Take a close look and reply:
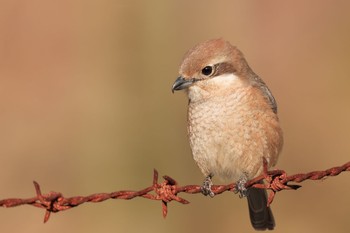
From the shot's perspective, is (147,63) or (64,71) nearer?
(147,63)

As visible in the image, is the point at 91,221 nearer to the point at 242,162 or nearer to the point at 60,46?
the point at 242,162

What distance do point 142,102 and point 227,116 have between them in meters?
3.32

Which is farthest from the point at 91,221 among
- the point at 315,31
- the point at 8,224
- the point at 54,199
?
the point at 315,31

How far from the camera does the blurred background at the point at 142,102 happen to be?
852cm

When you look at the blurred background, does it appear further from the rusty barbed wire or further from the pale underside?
the rusty barbed wire

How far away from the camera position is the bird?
6.04 meters

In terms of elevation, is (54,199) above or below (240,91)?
below

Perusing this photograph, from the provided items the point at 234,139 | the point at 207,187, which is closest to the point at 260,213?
the point at 207,187

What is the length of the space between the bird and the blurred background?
2054 mm

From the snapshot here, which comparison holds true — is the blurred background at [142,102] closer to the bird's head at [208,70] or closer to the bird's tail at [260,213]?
the bird's tail at [260,213]

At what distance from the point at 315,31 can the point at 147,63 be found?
262cm

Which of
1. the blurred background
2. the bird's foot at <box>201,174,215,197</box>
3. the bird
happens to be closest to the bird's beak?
the bird

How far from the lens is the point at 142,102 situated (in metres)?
9.26

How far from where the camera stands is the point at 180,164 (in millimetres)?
8570
